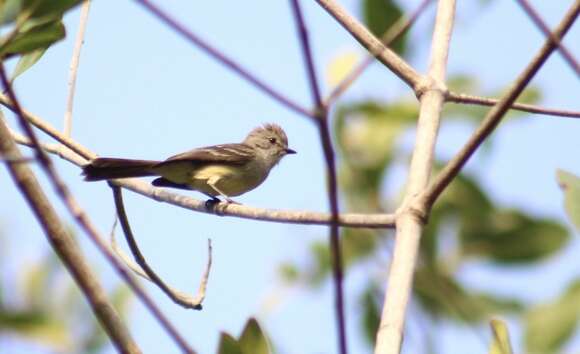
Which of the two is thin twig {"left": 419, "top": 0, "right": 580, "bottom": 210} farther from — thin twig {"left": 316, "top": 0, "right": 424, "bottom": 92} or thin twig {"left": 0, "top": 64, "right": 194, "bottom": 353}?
thin twig {"left": 0, "top": 64, "right": 194, "bottom": 353}

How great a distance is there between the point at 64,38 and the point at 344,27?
1084mm

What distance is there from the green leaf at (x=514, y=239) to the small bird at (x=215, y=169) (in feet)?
11.4

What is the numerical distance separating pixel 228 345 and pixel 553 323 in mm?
821

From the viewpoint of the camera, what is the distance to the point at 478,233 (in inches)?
118

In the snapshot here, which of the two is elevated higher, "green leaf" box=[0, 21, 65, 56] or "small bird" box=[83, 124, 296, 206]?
"small bird" box=[83, 124, 296, 206]

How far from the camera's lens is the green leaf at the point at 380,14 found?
10.5 feet

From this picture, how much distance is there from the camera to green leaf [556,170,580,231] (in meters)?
2.52

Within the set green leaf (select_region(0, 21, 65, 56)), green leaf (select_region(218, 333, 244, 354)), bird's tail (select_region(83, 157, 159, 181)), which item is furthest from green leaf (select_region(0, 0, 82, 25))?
bird's tail (select_region(83, 157, 159, 181))

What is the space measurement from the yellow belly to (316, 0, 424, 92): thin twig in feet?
12.6

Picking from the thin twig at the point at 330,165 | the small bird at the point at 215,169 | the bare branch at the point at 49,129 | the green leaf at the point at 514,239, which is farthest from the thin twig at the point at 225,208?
the small bird at the point at 215,169

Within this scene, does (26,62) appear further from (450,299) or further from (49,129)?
(450,299)

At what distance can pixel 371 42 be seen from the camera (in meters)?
3.28

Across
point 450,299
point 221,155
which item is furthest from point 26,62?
point 221,155

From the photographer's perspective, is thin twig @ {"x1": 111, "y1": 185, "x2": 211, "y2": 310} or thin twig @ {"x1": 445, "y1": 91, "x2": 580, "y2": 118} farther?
thin twig @ {"x1": 445, "y1": 91, "x2": 580, "y2": 118}
